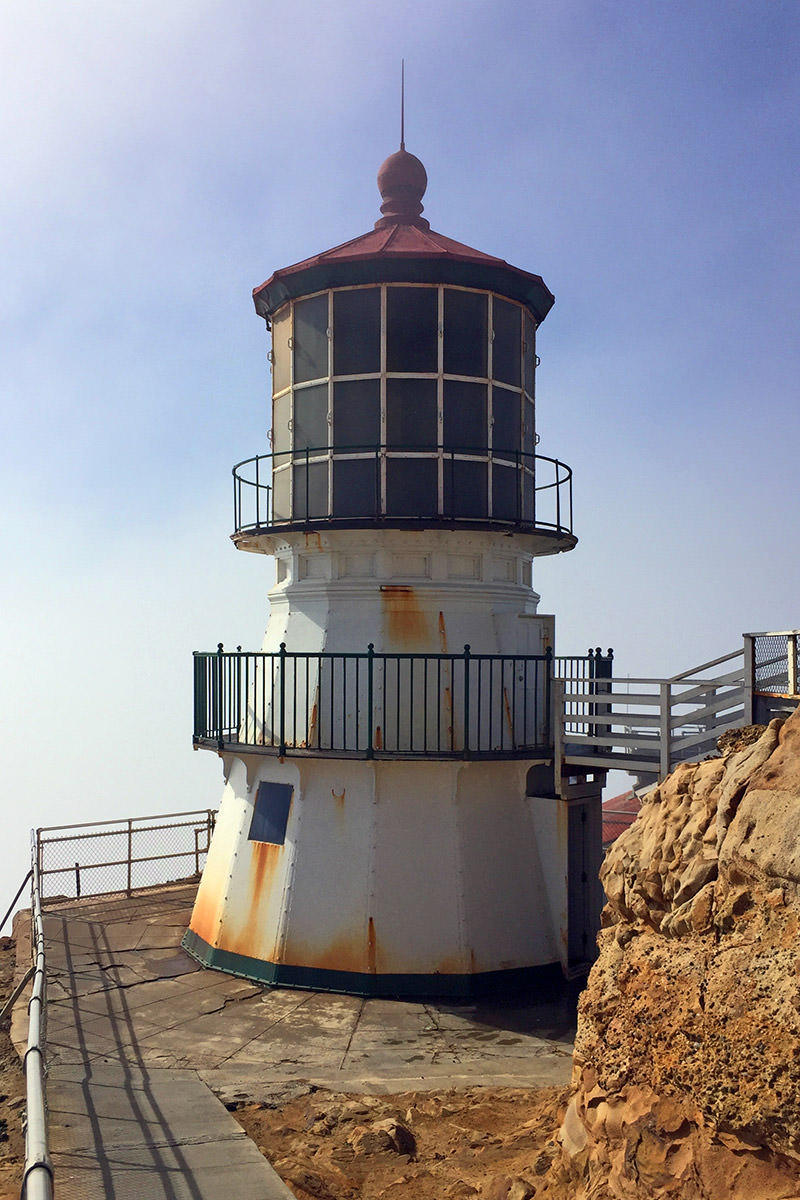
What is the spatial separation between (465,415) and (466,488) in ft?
3.63

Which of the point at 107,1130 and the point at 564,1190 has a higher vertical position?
the point at 564,1190

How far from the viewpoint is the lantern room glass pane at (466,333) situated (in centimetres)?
1433

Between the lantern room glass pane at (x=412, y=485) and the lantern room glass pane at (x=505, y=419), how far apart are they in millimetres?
1126

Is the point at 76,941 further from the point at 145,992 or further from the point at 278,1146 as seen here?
the point at 278,1146

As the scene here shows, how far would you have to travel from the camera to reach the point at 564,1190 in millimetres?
6262

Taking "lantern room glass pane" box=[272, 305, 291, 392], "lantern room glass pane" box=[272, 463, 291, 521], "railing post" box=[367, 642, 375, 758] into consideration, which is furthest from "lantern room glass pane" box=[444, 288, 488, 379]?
"railing post" box=[367, 642, 375, 758]

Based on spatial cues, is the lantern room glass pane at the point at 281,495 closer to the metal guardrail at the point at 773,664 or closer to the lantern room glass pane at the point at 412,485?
the lantern room glass pane at the point at 412,485

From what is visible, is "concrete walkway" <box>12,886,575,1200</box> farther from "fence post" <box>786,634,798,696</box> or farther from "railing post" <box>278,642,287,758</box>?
"fence post" <box>786,634,798,696</box>

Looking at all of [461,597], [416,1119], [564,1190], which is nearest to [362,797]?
[461,597]

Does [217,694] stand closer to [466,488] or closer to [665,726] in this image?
[466,488]

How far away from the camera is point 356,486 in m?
14.3

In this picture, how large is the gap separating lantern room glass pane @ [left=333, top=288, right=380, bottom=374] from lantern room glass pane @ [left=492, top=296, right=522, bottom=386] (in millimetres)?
1855

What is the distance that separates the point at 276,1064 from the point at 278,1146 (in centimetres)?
212

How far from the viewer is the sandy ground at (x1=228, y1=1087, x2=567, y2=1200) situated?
739cm
